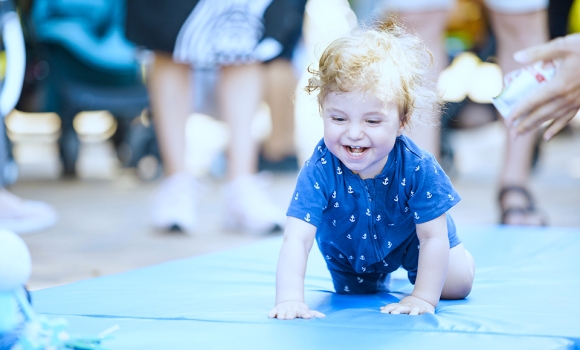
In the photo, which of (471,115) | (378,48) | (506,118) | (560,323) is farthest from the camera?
(471,115)

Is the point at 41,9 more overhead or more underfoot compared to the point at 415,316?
more overhead

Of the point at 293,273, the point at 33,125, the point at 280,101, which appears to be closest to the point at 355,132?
the point at 293,273

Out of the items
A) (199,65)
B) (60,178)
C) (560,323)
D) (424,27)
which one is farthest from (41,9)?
(560,323)

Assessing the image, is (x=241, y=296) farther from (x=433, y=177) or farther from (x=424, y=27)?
(x=424, y=27)

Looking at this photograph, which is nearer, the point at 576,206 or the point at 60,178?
the point at 576,206

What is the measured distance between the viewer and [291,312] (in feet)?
4.02

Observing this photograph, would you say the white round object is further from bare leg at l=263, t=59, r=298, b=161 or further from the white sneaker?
bare leg at l=263, t=59, r=298, b=161

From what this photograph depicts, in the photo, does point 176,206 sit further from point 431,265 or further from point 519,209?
point 431,265

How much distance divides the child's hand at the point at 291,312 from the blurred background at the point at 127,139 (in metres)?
0.93

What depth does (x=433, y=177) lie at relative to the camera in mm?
1345

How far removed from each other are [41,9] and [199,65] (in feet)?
5.54

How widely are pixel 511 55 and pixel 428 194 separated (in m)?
1.43

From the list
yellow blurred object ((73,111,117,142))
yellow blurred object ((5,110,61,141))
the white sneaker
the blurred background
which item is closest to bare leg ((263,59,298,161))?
the blurred background

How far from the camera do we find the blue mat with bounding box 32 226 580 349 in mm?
1087
